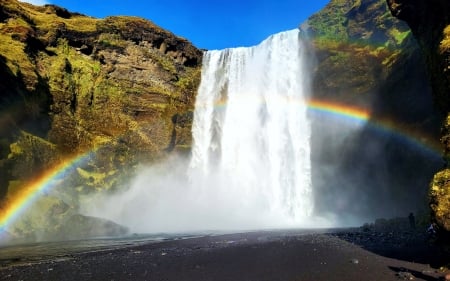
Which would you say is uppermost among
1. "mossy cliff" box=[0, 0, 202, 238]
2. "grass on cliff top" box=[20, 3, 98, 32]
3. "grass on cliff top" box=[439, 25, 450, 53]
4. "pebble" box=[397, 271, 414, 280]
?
"grass on cliff top" box=[20, 3, 98, 32]

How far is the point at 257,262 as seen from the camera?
46.8ft

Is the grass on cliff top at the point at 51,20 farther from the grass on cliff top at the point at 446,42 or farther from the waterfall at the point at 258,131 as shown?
the grass on cliff top at the point at 446,42

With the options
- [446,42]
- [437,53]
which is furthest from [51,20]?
[446,42]

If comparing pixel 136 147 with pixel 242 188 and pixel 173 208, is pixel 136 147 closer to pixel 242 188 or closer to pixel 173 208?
pixel 173 208

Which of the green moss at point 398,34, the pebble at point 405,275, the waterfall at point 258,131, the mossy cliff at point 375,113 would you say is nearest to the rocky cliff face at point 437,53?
the pebble at point 405,275

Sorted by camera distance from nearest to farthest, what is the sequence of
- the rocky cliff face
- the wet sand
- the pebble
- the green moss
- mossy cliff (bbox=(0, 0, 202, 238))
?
the pebble → the wet sand → the rocky cliff face → mossy cliff (bbox=(0, 0, 202, 238)) → the green moss

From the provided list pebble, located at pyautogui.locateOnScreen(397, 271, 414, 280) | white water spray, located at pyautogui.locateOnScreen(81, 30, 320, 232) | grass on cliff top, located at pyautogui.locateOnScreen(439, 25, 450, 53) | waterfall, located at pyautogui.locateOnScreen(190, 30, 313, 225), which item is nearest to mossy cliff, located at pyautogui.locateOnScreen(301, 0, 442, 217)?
waterfall, located at pyautogui.locateOnScreen(190, 30, 313, 225)

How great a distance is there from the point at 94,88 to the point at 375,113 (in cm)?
3218

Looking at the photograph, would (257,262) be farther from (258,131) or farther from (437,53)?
(258,131)

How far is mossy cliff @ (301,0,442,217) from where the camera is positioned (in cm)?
3142

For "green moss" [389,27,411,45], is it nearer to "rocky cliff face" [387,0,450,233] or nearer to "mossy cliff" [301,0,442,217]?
"mossy cliff" [301,0,442,217]

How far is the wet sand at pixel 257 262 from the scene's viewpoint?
1196 centimetres

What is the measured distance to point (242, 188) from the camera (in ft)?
154

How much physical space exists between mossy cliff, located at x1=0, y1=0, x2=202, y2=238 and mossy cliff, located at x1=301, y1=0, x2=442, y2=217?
18477 millimetres
